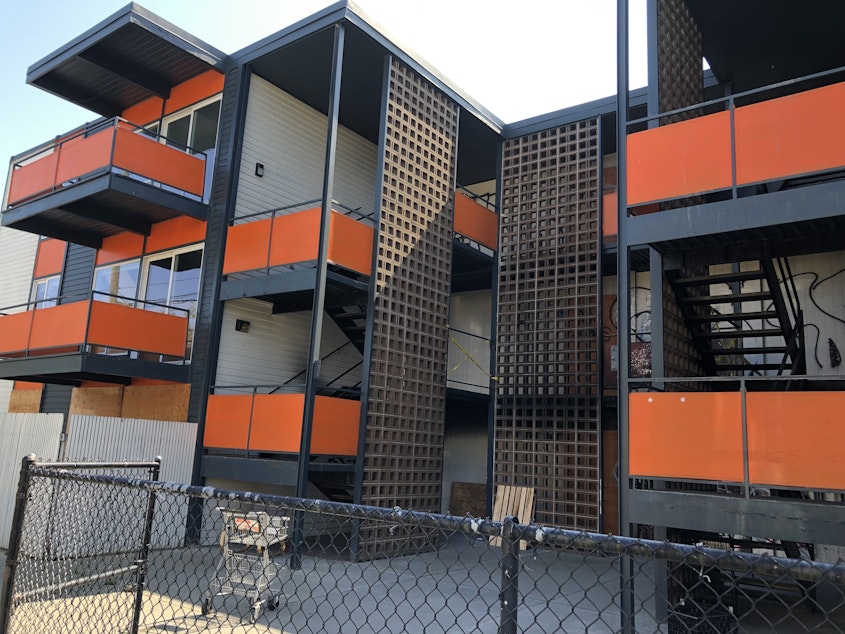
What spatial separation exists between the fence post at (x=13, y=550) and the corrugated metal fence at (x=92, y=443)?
249 inches

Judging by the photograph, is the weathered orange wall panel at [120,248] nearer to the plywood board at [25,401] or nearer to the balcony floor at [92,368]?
the balcony floor at [92,368]

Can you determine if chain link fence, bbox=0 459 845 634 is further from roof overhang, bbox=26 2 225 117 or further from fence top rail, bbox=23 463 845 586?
roof overhang, bbox=26 2 225 117

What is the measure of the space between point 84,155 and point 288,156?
3668 mm

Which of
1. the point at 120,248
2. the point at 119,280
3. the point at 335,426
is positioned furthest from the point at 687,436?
the point at 120,248

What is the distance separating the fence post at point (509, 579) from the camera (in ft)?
6.19

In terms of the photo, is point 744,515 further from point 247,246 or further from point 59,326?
point 59,326

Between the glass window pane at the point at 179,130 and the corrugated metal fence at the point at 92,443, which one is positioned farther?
the glass window pane at the point at 179,130

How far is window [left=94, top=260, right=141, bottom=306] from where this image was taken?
1333cm

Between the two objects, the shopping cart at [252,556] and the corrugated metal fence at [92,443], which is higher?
the corrugated metal fence at [92,443]

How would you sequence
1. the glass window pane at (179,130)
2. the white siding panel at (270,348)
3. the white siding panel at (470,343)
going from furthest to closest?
the white siding panel at (470,343) → the glass window pane at (179,130) → the white siding panel at (270,348)

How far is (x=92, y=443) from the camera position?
9906mm

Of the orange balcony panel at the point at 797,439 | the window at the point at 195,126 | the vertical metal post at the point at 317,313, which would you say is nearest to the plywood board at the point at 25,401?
the window at the point at 195,126

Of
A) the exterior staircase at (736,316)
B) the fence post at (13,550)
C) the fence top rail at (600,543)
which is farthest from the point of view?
the exterior staircase at (736,316)

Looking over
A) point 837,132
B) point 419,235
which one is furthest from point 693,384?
point 419,235
